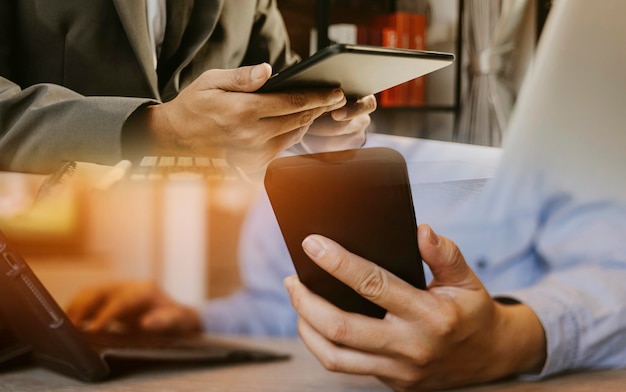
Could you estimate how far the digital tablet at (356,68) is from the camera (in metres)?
0.41

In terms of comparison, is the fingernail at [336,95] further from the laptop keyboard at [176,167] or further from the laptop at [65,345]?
the laptop at [65,345]

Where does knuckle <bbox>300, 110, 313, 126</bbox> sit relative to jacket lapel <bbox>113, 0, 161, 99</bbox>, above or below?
below

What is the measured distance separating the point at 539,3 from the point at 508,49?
0.06m

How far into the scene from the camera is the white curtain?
2.12ft

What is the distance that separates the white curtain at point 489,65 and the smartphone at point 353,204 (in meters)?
0.20

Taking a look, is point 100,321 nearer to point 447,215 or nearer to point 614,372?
point 447,215

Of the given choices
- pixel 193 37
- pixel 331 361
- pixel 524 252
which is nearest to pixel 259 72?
pixel 193 37

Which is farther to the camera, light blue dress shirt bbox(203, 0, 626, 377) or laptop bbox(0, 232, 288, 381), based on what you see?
light blue dress shirt bbox(203, 0, 626, 377)

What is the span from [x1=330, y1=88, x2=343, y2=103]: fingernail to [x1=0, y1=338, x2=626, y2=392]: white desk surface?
235mm

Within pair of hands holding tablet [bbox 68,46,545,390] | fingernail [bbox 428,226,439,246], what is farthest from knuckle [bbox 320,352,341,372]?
fingernail [bbox 428,226,439,246]

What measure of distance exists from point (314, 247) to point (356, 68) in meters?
0.14

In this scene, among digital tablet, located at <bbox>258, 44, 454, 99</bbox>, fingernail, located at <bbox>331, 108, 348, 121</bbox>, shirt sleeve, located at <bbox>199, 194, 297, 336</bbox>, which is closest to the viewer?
digital tablet, located at <bbox>258, 44, 454, 99</bbox>

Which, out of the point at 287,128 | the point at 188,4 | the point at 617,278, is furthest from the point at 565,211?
the point at 188,4

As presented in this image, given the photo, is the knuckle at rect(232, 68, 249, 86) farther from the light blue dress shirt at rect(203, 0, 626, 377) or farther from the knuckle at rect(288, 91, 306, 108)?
the light blue dress shirt at rect(203, 0, 626, 377)
